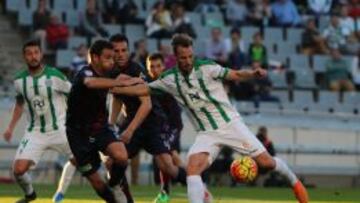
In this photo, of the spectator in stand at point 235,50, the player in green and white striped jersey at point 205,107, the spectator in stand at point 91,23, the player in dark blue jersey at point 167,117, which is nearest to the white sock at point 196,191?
the player in green and white striped jersey at point 205,107

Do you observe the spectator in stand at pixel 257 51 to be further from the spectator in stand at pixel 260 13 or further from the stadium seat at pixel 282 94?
the spectator in stand at pixel 260 13

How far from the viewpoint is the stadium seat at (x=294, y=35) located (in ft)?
107

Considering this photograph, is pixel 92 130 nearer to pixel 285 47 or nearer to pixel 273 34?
pixel 285 47

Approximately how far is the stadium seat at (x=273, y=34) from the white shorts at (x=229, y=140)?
52.4 feet

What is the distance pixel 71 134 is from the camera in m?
16.7

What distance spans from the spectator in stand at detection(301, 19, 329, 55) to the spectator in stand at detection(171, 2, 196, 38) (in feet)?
9.86

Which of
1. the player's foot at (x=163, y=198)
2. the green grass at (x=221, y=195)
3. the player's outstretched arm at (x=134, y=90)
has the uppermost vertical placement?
the player's outstretched arm at (x=134, y=90)

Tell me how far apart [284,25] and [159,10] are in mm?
3764

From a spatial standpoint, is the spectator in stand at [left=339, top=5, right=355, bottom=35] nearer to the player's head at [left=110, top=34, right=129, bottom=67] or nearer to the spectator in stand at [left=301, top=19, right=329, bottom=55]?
the spectator in stand at [left=301, top=19, right=329, bottom=55]

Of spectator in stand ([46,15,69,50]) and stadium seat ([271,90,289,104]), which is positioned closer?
spectator in stand ([46,15,69,50])

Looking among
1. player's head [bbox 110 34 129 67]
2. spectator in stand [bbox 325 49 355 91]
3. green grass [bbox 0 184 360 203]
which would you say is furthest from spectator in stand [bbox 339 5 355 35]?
player's head [bbox 110 34 129 67]

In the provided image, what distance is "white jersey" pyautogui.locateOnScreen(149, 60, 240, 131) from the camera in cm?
1647

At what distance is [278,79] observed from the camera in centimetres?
3098

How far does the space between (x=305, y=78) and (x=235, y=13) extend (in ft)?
8.29
